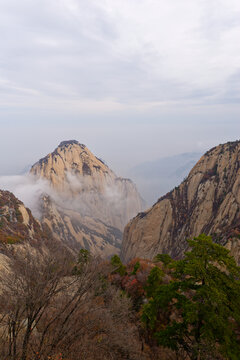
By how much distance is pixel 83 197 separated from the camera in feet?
555

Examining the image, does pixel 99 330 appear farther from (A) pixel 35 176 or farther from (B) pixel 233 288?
(A) pixel 35 176

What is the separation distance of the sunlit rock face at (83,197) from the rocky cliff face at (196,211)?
2230 inches

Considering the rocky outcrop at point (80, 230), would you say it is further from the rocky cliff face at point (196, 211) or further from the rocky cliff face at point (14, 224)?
the rocky cliff face at point (14, 224)

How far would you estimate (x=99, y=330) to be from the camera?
1129 centimetres

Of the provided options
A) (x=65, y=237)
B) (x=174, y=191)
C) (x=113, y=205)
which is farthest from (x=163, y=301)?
(x=113, y=205)

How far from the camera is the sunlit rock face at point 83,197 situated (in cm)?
12550

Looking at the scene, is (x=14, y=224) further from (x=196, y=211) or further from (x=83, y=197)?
(x=83, y=197)

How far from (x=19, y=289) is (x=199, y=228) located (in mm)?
52908

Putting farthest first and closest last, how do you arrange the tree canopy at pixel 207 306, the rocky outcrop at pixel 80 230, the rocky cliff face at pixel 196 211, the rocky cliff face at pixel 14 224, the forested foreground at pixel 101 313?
the rocky outcrop at pixel 80 230
the rocky cliff face at pixel 196 211
the rocky cliff face at pixel 14 224
the forested foreground at pixel 101 313
the tree canopy at pixel 207 306

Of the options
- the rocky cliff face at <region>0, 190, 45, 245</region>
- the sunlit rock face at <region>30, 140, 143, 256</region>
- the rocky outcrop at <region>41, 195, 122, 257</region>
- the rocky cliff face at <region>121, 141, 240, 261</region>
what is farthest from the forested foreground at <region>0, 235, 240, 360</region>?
the sunlit rock face at <region>30, 140, 143, 256</region>

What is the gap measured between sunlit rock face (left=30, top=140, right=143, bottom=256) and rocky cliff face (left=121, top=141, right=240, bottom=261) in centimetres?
5665

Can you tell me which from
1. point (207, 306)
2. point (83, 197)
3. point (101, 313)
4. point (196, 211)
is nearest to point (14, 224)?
point (101, 313)

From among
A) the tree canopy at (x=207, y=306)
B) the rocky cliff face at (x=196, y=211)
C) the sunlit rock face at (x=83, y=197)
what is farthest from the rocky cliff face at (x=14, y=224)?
the sunlit rock face at (x=83, y=197)

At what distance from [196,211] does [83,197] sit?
121 m
